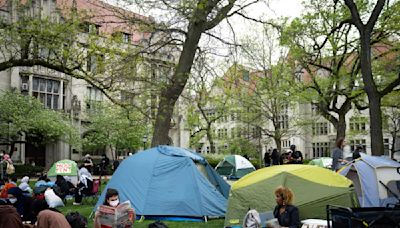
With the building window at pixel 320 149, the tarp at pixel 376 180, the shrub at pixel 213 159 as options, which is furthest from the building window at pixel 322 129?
the tarp at pixel 376 180

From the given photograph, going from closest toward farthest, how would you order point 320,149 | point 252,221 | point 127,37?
point 252,221, point 127,37, point 320,149

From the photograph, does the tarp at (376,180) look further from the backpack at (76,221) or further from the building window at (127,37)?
the building window at (127,37)

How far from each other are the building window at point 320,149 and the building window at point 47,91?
33669mm

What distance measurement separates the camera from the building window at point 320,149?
5500 centimetres

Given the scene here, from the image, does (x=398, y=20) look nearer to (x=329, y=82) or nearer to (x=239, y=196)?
(x=329, y=82)

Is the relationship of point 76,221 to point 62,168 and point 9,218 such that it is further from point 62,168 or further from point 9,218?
point 62,168

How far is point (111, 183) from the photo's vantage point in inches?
450

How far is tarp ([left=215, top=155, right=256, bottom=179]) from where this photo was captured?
81.4 feet

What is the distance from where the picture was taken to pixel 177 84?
11430 mm

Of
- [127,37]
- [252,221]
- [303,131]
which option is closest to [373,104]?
[252,221]

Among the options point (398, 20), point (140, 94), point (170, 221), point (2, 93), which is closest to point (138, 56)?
point (140, 94)

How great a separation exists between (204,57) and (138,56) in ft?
7.52

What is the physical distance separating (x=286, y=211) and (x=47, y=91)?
2936cm

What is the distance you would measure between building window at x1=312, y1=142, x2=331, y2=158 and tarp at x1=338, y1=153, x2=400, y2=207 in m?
46.2
